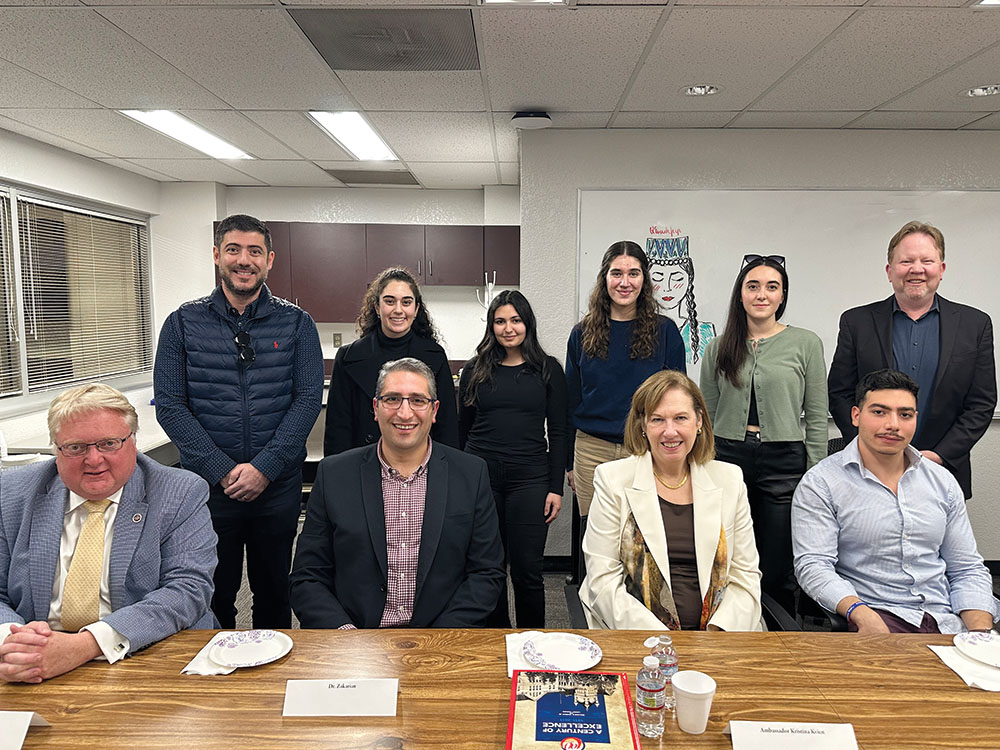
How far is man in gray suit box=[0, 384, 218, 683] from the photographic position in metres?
1.63

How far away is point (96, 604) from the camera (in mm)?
1662

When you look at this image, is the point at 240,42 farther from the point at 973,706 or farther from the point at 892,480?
the point at 973,706

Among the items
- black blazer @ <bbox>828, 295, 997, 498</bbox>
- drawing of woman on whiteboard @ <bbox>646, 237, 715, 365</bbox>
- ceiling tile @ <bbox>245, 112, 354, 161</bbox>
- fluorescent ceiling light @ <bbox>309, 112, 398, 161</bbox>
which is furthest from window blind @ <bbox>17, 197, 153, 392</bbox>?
black blazer @ <bbox>828, 295, 997, 498</bbox>

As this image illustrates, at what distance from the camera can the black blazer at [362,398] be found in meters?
2.74

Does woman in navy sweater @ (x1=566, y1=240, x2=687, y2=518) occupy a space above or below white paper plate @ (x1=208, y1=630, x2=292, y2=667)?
above

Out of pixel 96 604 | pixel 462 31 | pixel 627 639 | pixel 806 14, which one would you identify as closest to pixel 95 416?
pixel 96 604

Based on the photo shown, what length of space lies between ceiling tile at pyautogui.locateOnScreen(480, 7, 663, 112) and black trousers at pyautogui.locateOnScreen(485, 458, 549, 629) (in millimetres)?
1610

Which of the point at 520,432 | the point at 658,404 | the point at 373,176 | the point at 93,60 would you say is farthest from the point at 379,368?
the point at 373,176

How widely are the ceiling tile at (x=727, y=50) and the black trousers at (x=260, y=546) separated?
2.21m

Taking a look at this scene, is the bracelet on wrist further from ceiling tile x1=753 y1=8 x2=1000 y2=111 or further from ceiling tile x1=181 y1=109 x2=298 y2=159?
ceiling tile x1=181 y1=109 x2=298 y2=159

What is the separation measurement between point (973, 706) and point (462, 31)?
243cm

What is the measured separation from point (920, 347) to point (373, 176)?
13.4 feet

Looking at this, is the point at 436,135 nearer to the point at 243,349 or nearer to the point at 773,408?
the point at 243,349

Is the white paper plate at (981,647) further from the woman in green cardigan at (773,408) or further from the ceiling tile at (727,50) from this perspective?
the ceiling tile at (727,50)
